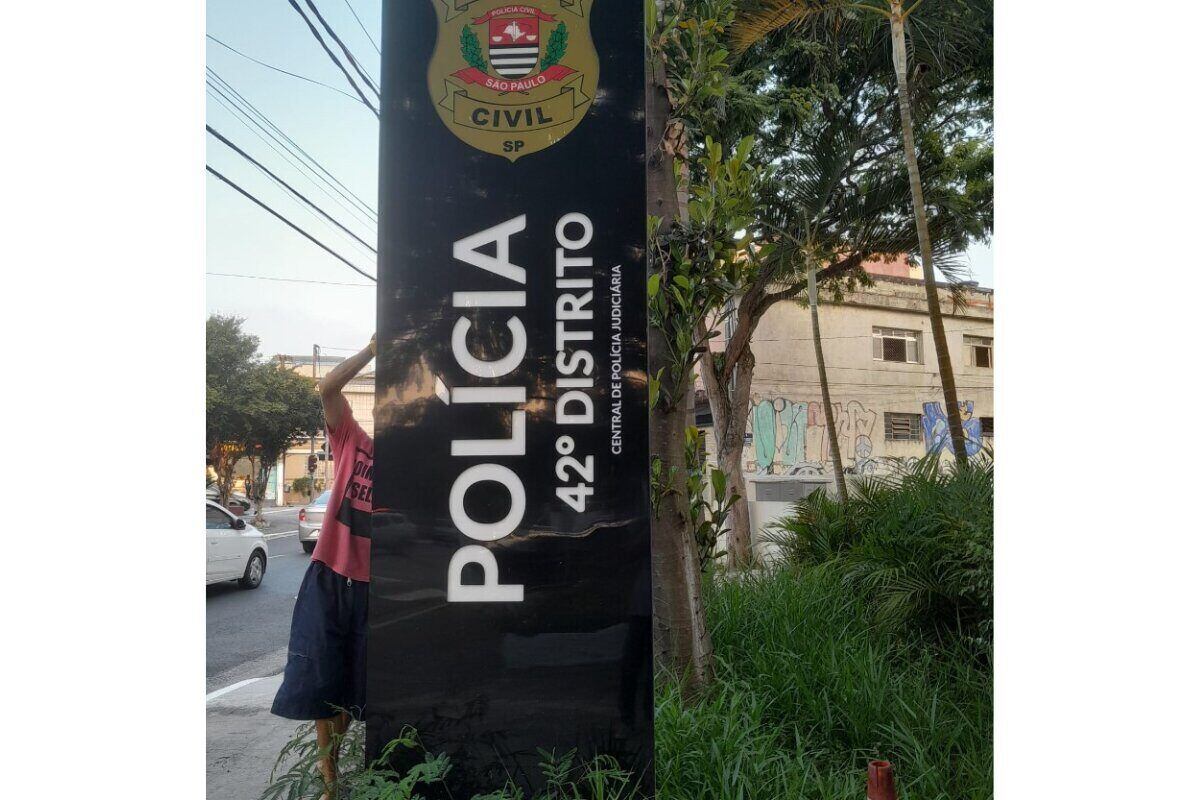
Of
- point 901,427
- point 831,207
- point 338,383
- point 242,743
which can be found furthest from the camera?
point 901,427

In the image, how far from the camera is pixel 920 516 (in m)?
4.01

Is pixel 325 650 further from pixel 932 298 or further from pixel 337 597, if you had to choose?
pixel 932 298

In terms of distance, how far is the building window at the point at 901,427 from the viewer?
37.6ft

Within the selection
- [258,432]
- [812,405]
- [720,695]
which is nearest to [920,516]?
[720,695]

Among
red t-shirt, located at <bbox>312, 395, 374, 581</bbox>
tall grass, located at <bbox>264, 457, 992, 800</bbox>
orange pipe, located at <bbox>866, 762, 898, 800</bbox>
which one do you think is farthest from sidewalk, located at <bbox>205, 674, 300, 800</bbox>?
orange pipe, located at <bbox>866, 762, 898, 800</bbox>

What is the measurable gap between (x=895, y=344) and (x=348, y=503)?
10.7 meters

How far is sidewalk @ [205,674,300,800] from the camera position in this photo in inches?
99.6

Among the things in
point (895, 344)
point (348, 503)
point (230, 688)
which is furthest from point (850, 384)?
point (348, 503)

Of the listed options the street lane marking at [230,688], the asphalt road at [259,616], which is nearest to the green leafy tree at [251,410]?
the asphalt road at [259,616]

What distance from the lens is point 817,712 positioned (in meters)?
2.58

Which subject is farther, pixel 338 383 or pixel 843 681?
pixel 843 681

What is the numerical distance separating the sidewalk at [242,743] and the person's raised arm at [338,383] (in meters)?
1.11

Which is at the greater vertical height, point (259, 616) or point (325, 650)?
point (325, 650)

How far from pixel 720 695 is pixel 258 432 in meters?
3.81
